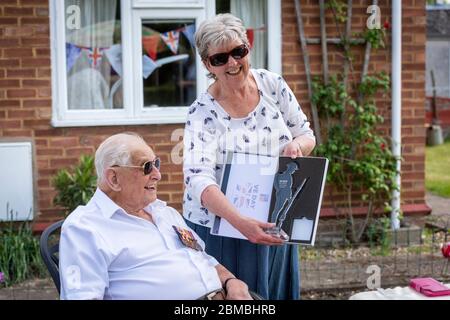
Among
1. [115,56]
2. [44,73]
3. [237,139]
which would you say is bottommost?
[237,139]

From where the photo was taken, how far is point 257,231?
10.9ft

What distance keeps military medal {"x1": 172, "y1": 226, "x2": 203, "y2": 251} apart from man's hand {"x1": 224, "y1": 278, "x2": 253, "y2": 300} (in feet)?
0.65

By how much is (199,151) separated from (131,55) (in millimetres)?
3277

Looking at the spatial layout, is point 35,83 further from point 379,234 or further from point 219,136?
point 219,136

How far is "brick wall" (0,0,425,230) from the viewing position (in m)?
6.41

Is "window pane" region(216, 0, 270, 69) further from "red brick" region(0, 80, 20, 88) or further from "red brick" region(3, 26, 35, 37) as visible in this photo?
"red brick" region(0, 80, 20, 88)

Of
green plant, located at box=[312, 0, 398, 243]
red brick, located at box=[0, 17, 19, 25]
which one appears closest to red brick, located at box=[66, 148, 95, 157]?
red brick, located at box=[0, 17, 19, 25]

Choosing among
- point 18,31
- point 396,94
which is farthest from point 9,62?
point 396,94

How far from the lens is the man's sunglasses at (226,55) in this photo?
3.44 m

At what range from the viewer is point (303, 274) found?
6160 mm

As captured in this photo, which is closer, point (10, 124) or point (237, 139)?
point (237, 139)

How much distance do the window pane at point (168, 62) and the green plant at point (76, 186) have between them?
0.88m

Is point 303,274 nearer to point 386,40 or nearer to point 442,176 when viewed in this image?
point 386,40

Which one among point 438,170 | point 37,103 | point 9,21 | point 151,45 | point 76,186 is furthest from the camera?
point 438,170
